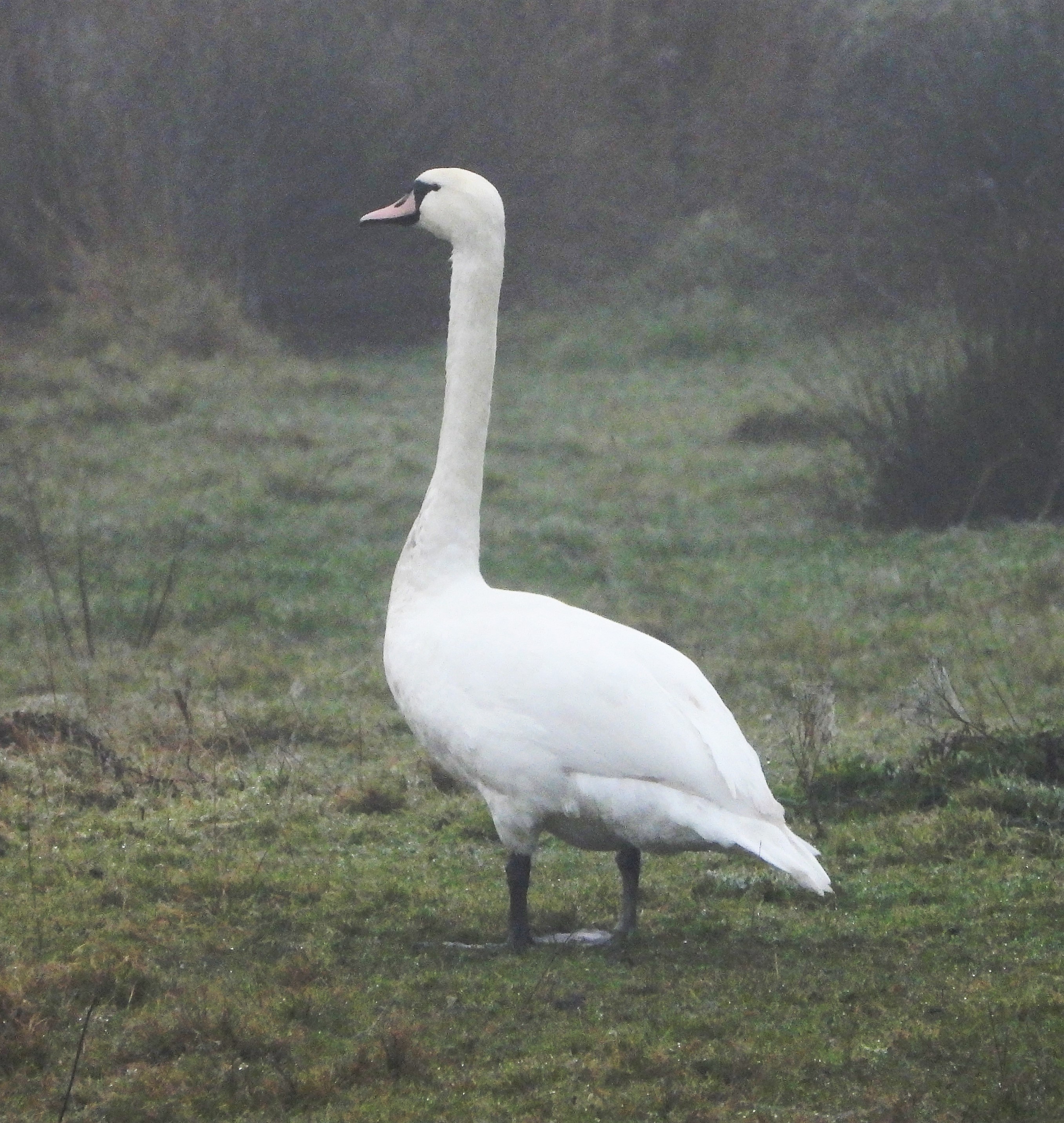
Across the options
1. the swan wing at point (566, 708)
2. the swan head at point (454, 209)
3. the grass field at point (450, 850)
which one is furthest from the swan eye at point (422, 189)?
the grass field at point (450, 850)

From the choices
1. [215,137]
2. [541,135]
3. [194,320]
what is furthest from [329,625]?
[541,135]

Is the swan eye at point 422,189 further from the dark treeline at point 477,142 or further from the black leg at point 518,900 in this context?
the dark treeline at point 477,142

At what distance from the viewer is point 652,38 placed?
26.8m

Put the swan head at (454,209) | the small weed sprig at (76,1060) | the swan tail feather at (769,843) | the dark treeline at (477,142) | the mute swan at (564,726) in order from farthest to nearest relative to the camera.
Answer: the dark treeline at (477,142) < the swan head at (454,209) < the mute swan at (564,726) < the swan tail feather at (769,843) < the small weed sprig at (76,1060)

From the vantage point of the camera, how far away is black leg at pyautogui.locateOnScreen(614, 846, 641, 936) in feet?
16.2

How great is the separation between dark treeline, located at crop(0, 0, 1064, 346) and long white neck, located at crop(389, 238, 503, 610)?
11426mm

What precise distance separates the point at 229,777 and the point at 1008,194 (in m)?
14.1

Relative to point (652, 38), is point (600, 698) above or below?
below

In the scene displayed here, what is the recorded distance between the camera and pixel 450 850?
236 inches

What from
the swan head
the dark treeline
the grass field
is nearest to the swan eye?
the swan head

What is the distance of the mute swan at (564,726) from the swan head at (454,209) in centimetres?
82

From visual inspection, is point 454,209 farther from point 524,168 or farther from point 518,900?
point 524,168

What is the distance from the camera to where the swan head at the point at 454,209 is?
553cm

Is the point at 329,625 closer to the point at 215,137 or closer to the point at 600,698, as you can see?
the point at 600,698
